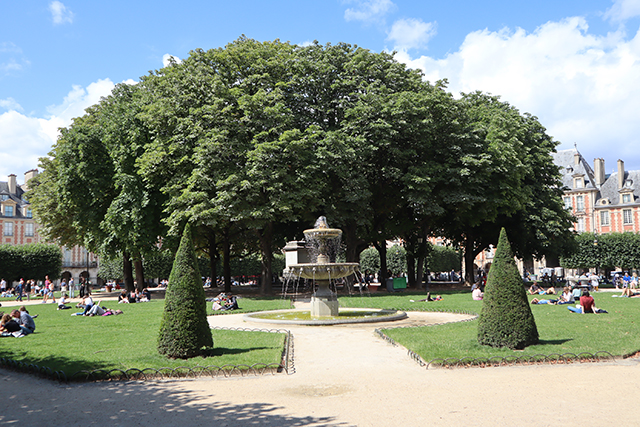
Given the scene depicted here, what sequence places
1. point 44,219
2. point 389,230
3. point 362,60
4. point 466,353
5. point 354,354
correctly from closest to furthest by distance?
point 466,353 < point 354,354 < point 362,60 < point 389,230 < point 44,219

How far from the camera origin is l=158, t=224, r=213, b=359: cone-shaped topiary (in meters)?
10.2

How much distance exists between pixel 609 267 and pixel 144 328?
2161 inches

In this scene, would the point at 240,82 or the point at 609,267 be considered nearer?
the point at 240,82

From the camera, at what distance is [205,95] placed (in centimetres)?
2902

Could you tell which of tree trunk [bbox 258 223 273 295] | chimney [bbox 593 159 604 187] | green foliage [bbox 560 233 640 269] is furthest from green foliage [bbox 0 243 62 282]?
chimney [bbox 593 159 604 187]

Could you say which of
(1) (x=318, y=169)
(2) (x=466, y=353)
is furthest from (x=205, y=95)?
(2) (x=466, y=353)

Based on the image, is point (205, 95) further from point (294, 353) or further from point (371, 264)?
point (371, 264)

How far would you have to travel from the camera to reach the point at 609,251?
179ft

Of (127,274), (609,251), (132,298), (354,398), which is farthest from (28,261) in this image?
(609,251)

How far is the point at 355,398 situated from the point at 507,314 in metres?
4.52

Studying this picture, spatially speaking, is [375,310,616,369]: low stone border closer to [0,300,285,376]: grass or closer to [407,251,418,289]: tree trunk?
[0,300,285,376]: grass

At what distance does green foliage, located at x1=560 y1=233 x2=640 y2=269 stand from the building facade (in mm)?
60021

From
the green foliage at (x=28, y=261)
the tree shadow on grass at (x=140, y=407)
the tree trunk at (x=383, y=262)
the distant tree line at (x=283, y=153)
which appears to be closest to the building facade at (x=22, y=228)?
the green foliage at (x=28, y=261)

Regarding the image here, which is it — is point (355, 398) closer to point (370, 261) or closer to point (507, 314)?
point (507, 314)
